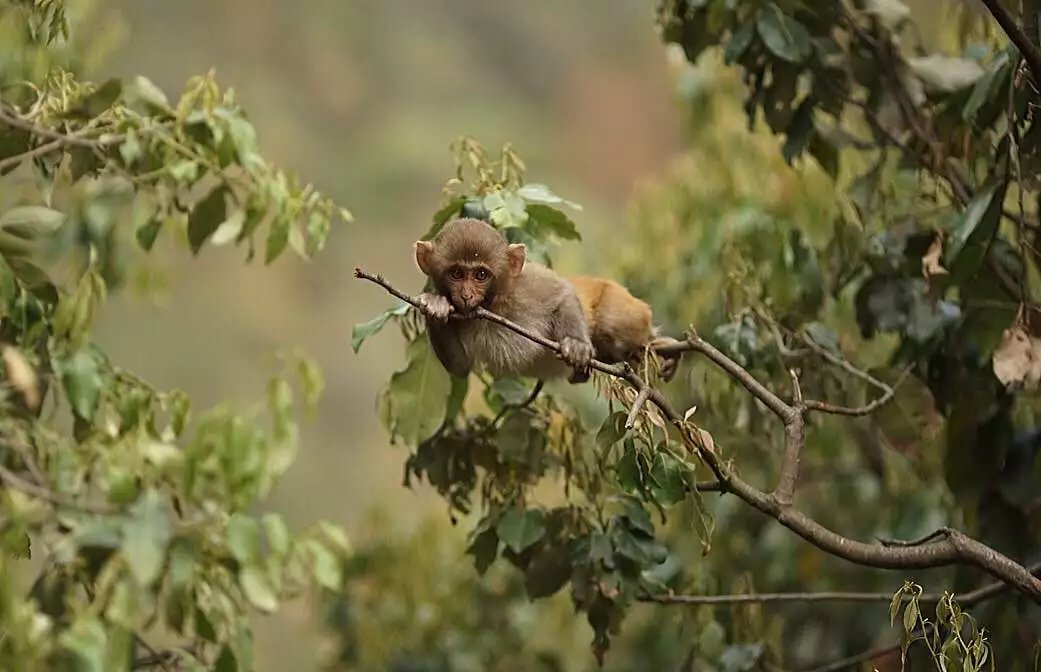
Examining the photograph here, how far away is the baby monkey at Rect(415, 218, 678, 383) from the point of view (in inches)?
105

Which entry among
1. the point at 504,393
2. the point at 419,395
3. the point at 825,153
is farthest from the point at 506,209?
the point at 825,153

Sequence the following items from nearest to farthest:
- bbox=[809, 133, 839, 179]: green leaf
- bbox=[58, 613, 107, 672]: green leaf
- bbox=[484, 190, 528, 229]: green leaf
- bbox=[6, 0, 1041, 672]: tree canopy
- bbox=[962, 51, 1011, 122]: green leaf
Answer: bbox=[58, 613, 107, 672]: green leaf, bbox=[6, 0, 1041, 672]: tree canopy, bbox=[484, 190, 528, 229]: green leaf, bbox=[962, 51, 1011, 122]: green leaf, bbox=[809, 133, 839, 179]: green leaf

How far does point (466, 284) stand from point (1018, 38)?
3.78 feet

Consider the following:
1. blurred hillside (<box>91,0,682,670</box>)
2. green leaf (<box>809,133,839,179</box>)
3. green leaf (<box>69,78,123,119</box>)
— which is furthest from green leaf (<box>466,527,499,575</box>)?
blurred hillside (<box>91,0,682,670</box>)

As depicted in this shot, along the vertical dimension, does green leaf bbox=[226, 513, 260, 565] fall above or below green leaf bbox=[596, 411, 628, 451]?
below

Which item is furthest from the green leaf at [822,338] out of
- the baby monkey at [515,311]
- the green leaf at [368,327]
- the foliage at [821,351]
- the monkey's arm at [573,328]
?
the green leaf at [368,327]

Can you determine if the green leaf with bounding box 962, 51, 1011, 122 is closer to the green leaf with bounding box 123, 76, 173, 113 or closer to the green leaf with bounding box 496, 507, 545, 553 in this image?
the green leaf with bounding box 496, 507, 545, 553

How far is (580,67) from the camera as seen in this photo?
7.34m

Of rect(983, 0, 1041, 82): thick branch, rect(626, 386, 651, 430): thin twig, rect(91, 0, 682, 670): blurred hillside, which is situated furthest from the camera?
rect(91, 0, 682, 670): blurred hillside

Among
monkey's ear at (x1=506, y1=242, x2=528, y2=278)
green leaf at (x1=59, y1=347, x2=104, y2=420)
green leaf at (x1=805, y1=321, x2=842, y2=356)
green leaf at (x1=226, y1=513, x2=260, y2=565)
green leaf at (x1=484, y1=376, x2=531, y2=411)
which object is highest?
green leaf at (x1=805, y1=321, x2=842, y2=356)

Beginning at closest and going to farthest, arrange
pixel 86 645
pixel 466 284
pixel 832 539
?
1. pixel 86 645
2. pixel 832 539
3. pixel 466 284

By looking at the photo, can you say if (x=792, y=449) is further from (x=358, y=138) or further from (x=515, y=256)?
(x=358, y=138)

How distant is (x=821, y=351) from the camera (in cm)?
304

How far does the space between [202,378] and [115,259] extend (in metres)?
2.93
